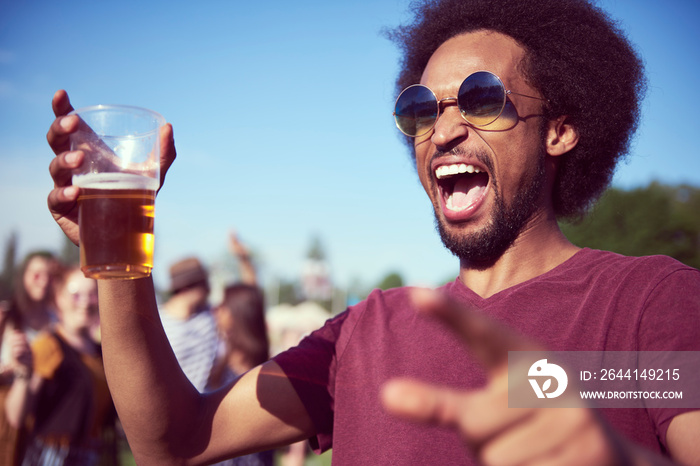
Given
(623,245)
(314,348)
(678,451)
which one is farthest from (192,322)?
(623,245)

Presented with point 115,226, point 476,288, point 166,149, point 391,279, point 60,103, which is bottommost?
point 391,279

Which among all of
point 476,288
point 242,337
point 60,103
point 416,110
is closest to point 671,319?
point 476,288

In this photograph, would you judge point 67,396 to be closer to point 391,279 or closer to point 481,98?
point 481,98

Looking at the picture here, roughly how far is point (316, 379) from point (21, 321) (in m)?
4.79

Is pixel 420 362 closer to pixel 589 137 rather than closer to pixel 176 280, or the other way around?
pixel 589 137

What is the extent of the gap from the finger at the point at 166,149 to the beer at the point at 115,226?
211mm

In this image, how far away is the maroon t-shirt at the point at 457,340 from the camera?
1534 millimetres

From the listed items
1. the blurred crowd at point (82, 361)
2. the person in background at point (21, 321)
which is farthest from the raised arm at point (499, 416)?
the person in background at point (21, 321)

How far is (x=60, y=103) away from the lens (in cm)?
161

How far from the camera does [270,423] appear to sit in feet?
6.63

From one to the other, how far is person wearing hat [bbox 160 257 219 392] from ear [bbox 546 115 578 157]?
3700 mm

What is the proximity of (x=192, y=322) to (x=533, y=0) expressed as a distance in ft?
14.0

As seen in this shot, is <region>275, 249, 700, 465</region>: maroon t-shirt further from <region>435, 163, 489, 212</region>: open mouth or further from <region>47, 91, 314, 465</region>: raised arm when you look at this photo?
<region>435, 163, 489, 212</region>: open mouth

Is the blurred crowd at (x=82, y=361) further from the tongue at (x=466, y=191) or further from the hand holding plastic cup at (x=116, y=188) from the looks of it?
the hand holding plastic cup at (x=116, y=188)
